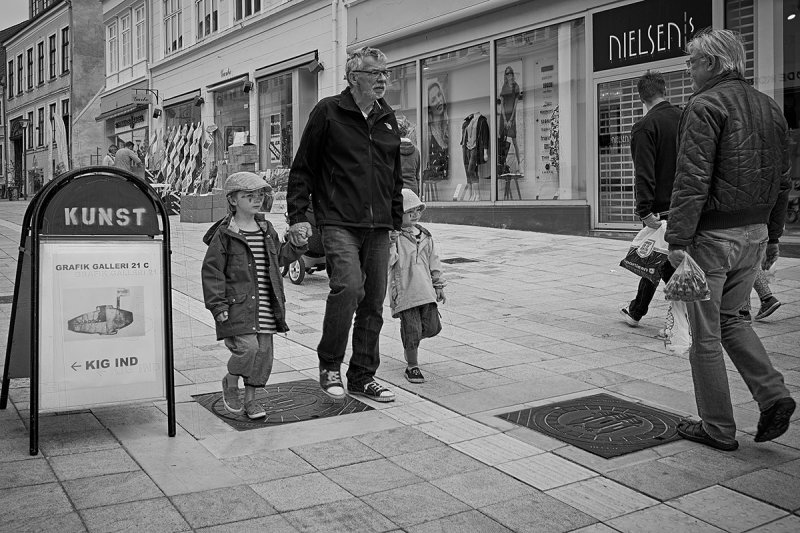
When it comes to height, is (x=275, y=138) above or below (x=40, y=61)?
below

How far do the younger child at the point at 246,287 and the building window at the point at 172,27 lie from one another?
27.1 meters

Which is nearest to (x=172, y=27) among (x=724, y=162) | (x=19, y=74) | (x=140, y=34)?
(x=140, y=34)

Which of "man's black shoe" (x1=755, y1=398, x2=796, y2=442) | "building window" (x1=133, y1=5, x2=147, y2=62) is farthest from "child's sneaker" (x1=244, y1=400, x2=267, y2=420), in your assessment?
"building window" (x1=133, y1=5, x2=147, y2=62)

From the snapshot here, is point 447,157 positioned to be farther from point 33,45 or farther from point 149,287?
point 33,45

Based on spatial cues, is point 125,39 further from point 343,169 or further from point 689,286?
point 689,286

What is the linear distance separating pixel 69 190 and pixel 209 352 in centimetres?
234

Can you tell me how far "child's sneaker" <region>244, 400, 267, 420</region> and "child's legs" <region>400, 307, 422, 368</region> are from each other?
4.01ft

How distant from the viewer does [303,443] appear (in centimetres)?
442

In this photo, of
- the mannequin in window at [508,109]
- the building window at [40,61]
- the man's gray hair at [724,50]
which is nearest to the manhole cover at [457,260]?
the mannequin in window at [508,109]

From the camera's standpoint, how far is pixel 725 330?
4367mm

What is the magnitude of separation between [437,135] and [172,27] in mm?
16224

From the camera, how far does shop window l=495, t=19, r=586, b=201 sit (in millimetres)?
15141

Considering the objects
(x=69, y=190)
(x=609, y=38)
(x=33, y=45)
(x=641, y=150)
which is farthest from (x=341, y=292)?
(x=33, y=45)

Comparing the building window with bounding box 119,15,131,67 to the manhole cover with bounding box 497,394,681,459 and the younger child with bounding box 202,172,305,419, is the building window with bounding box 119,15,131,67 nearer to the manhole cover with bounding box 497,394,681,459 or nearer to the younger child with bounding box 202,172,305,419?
the younger child with bounding box 202,172,305,419
